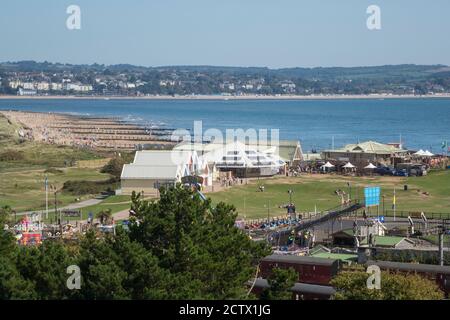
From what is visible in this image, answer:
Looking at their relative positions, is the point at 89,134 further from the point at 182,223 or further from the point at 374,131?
the point at 182,223

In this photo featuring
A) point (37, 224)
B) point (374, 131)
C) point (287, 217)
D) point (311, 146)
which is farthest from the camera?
point (374, 131)

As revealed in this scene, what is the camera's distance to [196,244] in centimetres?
1708

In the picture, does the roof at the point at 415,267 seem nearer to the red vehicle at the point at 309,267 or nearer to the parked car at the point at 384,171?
the red vehicle at the point at 309,267

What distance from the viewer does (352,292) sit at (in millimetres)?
17062

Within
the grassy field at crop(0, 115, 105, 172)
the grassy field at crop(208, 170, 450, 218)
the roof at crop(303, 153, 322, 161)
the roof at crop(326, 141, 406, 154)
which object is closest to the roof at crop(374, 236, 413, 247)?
the grassy field at crop(208, 170, 450, 218)

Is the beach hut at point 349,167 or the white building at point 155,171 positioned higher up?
the white building at point 155,171

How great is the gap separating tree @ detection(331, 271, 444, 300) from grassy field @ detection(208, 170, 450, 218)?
1895cm

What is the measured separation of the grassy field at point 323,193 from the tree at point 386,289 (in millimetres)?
18948

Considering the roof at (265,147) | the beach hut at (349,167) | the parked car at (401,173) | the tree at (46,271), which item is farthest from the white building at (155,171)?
the tree at (46,271)

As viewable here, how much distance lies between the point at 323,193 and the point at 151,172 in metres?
8.46

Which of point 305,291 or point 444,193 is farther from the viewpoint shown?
point 444,193

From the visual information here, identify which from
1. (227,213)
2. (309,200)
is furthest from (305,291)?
(309,200)

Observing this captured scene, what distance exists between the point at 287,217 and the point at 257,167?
16056 mm

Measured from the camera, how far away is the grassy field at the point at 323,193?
39.5 m
